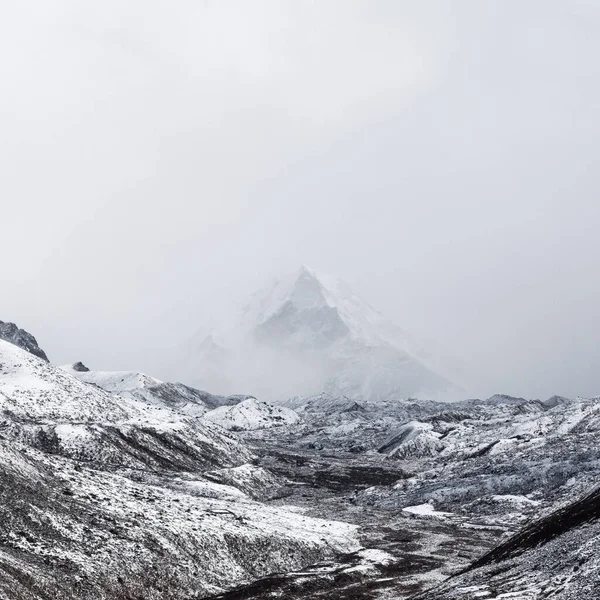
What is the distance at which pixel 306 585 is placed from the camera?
5400cm

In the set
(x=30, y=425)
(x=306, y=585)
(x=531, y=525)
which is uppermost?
(x=30, y=425)

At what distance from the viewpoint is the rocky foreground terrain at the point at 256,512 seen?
46438 mm

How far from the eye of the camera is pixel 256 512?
75.1 meters

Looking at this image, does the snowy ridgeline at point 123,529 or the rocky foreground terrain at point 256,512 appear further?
the snowy ridgeline at point 123,529

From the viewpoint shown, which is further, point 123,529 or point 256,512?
point 256,512

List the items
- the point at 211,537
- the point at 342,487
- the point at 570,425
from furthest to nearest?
the point at 570,425
the point at 342,487
the point at 211,537

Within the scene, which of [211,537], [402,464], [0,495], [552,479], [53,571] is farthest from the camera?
[402,464]

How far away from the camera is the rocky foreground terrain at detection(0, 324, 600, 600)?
4644cm

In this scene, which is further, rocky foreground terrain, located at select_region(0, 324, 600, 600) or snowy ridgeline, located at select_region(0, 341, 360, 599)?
snowy ridgeline, located at select_region(0, 341, 360, 599)

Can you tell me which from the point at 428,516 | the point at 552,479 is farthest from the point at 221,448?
the point at 552,479

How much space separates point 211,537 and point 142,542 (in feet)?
23.8

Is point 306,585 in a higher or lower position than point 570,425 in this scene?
lower

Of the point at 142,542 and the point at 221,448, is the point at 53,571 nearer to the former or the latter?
the point at 142,542

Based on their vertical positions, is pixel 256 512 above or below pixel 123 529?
below
